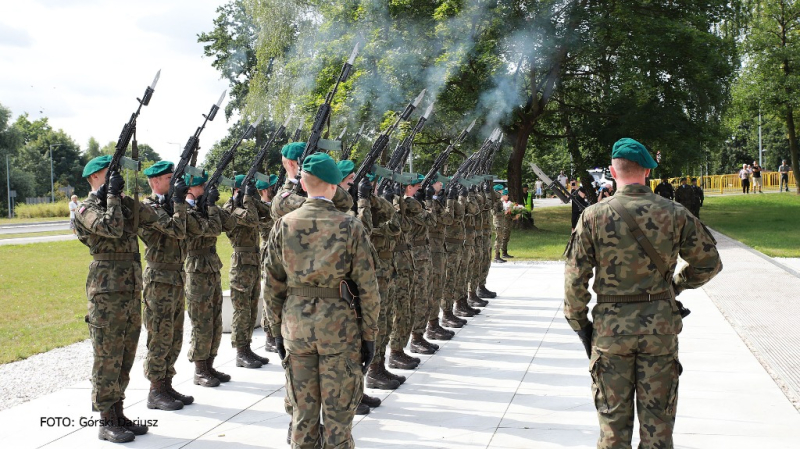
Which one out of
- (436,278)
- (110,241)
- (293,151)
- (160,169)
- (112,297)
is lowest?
(436,278)

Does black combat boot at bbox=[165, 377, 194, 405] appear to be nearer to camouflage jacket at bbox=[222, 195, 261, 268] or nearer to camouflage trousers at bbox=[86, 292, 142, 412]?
camouflage trousers at bbox=[86, 292, 142, 412]

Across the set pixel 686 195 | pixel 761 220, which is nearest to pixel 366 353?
pixel 686 195

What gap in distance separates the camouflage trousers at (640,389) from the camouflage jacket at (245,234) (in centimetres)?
453

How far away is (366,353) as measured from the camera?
13.7ft

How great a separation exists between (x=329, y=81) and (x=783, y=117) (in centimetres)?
2676

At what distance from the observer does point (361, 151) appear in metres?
23.1

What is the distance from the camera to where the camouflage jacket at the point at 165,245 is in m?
6.02

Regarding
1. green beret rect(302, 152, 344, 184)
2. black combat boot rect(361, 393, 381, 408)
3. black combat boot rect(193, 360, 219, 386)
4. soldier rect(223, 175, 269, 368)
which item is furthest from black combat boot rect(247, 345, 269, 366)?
green beret rect(302, 152, 344, 184)

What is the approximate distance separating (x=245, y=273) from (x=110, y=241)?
2.31m

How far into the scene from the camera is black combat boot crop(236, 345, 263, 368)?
7590 mm

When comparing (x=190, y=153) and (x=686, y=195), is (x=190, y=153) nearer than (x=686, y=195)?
Yes

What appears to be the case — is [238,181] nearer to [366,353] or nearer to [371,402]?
[371,402]

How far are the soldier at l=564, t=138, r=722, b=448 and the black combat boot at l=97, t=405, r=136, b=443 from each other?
344cm

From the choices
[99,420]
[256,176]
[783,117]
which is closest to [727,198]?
[783,117]
